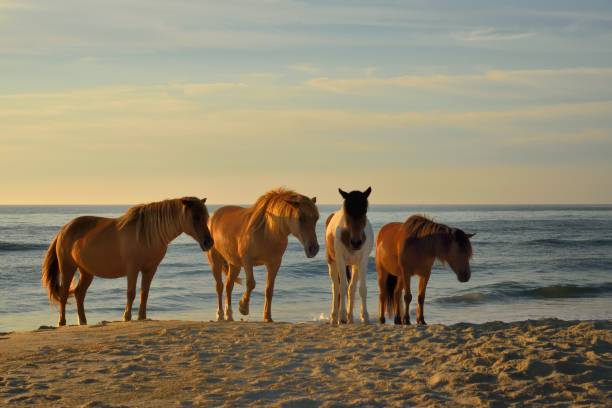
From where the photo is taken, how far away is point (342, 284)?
9672mm

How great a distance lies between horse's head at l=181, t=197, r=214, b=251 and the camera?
32.1 feet

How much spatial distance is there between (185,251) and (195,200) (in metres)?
25.3

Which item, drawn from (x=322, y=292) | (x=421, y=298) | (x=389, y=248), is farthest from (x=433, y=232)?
(x=322, y=292)

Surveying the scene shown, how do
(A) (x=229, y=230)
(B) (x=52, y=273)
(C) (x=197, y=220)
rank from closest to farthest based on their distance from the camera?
1. (C) (x=197, y=220)
2. (A) (x=229, y=230)
3. (B) (x=52, y=273)

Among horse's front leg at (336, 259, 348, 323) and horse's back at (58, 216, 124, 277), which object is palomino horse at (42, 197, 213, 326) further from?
horse's front leg at (336, 259, 348, 323)

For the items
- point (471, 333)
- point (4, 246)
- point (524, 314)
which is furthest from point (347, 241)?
point (4, 246)

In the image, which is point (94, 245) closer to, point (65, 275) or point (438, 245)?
point (65, 275)

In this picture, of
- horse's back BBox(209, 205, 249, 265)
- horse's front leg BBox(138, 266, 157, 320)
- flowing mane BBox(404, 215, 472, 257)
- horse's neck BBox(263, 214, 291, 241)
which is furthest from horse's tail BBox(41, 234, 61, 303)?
flowing mane BBox(404, 215, 472, 257)

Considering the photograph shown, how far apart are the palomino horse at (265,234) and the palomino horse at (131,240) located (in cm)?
57

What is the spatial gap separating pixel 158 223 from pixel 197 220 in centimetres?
52

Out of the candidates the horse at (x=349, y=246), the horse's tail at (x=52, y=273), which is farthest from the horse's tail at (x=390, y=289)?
the horse's tail at (x=52, y=273)

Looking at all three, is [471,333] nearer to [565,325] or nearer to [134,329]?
[565,325]

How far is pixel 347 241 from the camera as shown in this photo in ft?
31.1

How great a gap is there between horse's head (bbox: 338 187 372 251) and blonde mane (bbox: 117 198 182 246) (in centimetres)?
221
